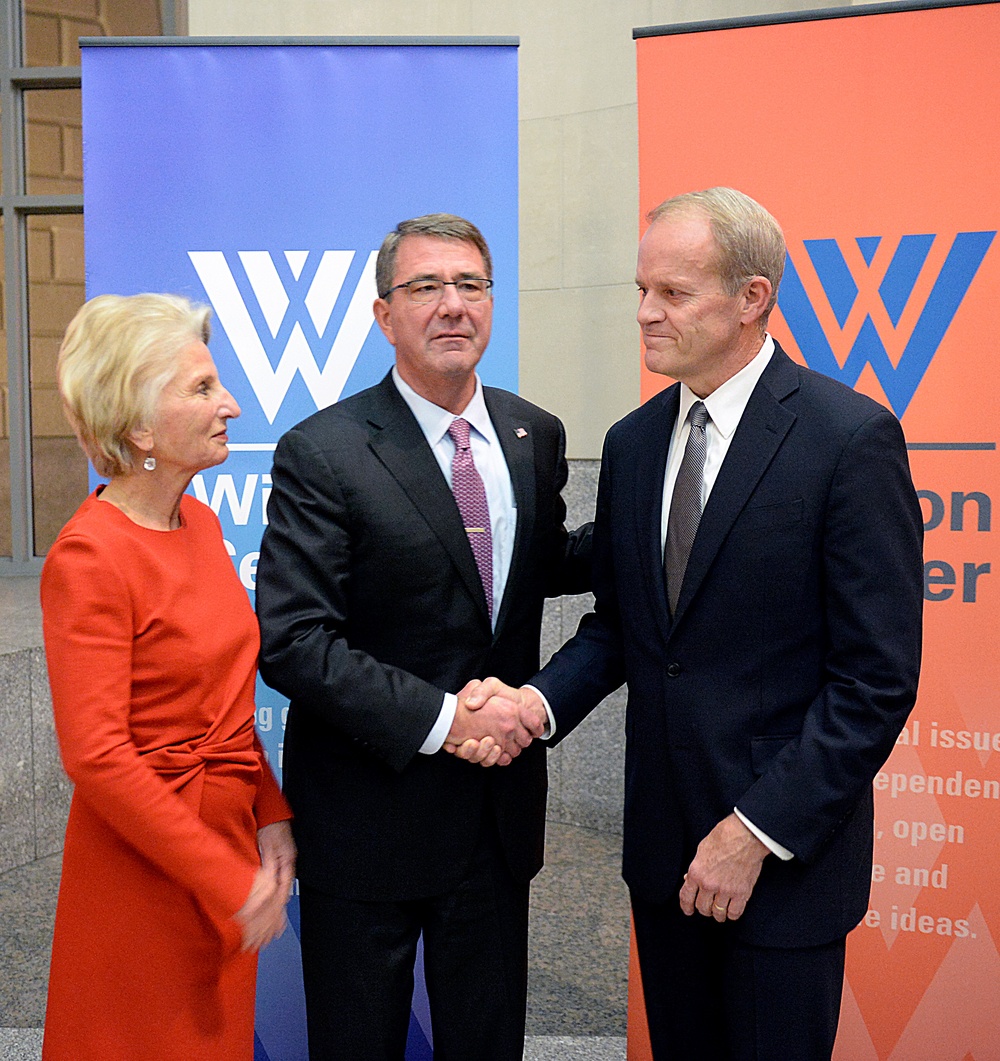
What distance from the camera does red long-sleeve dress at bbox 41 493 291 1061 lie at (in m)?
1.52

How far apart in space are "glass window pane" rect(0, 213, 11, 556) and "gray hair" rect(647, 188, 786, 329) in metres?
4.67

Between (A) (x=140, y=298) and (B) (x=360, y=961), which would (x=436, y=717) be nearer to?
(B) (x=360, y=961)

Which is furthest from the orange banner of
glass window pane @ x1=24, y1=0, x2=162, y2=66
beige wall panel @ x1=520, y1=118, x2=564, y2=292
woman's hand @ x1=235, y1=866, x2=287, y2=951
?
glass window pane @ x1=24, y1=0, x2=162, y2=66

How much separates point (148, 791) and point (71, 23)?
499 centimetres

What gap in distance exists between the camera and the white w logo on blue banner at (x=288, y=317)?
259 cm

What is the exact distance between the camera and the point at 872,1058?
2.62 m

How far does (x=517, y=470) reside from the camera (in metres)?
2.01

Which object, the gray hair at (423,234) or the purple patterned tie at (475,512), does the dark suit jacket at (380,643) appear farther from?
the gray hair at (423,234)

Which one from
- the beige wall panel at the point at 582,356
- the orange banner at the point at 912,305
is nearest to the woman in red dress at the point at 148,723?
the orange banner at the point at 912,305

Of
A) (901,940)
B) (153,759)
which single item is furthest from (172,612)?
(901,940)

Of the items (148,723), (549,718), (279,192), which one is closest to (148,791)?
(148,723)

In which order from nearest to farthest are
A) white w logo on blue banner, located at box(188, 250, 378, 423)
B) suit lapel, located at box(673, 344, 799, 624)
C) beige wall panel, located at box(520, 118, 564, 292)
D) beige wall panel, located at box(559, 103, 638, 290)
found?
1. suit lapel, located at box(673, 344, 799, 624)
2. white w logo on blue banner, located at box(188, 250, 378, 423)
3. beige wall panel, located at box(559, 103, 638, 290)
4. beige wall panel, located at box(520, 118, 564, 292)

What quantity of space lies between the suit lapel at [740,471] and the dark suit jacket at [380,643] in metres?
0.38

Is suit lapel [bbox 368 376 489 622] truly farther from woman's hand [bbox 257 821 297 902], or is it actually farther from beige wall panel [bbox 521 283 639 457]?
beige wall panel [bbox 521 283 639 457]
